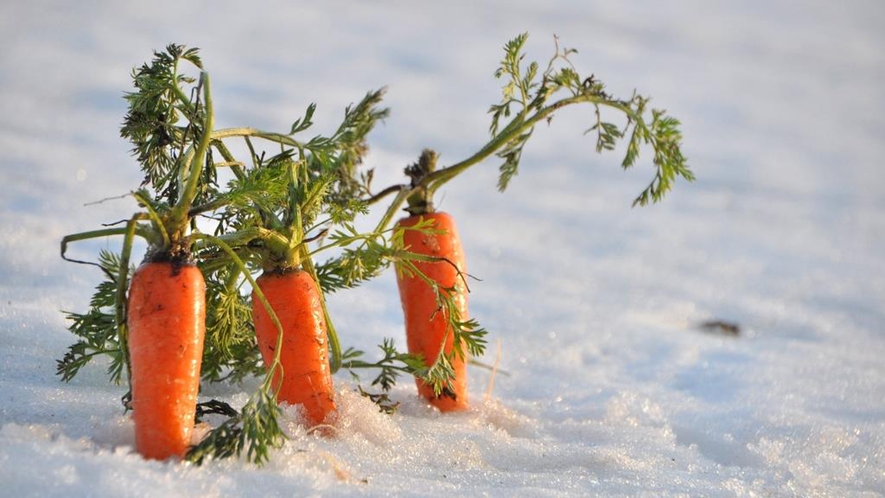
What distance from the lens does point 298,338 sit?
114 inches

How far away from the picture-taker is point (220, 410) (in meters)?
2.67

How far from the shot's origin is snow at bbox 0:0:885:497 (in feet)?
9.14

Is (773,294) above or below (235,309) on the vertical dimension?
above

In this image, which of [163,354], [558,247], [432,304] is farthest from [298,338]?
[558,247]

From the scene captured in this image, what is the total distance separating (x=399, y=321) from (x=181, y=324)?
2316mm

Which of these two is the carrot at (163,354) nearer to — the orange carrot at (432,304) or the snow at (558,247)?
the snow at (558,247)

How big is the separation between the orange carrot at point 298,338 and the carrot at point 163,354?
36cm

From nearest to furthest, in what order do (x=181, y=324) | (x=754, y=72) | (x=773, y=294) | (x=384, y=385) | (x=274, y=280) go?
(x=181, y=324)
(x=274, y=280)
(x=384, y=385)
(x=773, y=294)
(x=754, y=72)

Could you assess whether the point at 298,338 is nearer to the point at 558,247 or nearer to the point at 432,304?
the point at 432,304

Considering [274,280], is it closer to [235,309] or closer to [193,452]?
[235,309]

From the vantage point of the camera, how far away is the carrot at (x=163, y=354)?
241cm

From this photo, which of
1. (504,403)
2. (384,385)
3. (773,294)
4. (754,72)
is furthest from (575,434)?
(754,72)

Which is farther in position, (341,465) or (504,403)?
(504,403)

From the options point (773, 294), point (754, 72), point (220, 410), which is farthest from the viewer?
point (754, 72)
